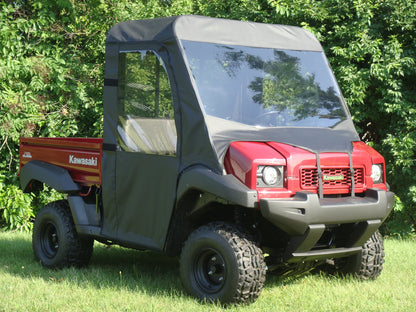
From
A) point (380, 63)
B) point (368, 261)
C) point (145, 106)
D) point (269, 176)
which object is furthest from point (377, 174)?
point (380, 63)

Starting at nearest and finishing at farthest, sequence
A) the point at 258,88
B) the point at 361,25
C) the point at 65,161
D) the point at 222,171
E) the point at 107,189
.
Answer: the point at 222,171, the point at 258,88, the point at 107,189, the point at 65,161, the point at 361,25

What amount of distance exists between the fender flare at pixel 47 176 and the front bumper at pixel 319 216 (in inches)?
100

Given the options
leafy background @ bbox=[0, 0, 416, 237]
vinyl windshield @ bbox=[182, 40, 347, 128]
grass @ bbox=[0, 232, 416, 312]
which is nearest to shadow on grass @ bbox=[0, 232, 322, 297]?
grass @ bbox=[0, 232, 416, 312]

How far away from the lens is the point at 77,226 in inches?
269

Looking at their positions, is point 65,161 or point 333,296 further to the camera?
point 65,161

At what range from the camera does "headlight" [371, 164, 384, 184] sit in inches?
236

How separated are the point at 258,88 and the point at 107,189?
1.68 m

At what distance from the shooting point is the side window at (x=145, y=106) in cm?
595

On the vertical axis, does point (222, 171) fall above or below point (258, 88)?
below

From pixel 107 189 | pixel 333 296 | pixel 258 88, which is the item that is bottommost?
pixel 333 296

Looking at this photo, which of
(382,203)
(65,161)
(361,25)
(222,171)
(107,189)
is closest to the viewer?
(222,171)

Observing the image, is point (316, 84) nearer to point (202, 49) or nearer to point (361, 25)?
point (202, 49)

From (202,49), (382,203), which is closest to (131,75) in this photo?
(202,49)

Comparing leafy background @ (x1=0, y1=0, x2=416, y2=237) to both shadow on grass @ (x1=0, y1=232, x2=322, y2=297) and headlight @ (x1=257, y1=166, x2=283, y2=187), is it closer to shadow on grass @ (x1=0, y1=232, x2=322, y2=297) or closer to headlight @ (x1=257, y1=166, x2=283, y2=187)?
shadow on grass @ (x1=0, y1=232, x2=322, y2=297)
